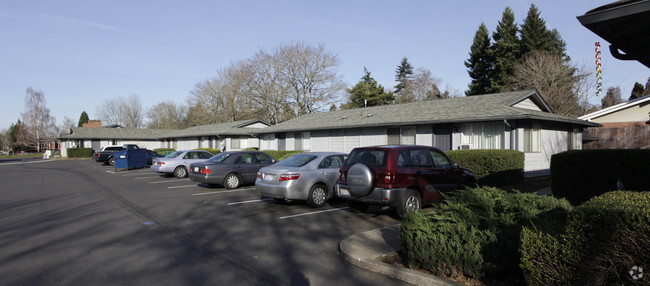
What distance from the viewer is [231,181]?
1429 cm

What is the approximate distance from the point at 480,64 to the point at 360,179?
42.4 metres

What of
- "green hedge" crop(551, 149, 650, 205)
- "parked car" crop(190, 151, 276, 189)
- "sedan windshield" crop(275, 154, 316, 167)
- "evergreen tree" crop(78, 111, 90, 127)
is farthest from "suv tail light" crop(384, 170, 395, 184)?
"evergreen tree" crop(78, 111, 90, 127)

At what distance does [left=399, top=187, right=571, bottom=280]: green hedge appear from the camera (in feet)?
15.1

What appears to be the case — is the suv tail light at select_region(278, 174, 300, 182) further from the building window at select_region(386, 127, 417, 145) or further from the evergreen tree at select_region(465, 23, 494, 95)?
the evergreen tree at select_region(465, 23, 494, 95)

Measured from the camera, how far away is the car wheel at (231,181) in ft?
46.5

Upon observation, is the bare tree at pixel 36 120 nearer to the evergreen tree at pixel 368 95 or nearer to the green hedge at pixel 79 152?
the green hedge at pixel 79 152

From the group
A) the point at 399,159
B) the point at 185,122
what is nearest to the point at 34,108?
the point at 185,122

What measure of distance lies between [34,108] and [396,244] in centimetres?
9583

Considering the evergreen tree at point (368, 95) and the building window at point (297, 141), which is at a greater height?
the evergreen tree at point (368, 95)

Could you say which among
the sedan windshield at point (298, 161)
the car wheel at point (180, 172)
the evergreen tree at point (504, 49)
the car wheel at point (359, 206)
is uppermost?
the evergreen tree at point (504, 49)

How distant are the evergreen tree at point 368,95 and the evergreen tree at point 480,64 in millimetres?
10550

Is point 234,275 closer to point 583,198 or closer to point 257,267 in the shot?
point 257,267

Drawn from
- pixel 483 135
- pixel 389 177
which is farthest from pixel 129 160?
pixel 389 177

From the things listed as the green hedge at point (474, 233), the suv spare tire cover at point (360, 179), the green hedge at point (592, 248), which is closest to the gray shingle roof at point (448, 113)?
the suv spare tire cover at point (360, 179)
